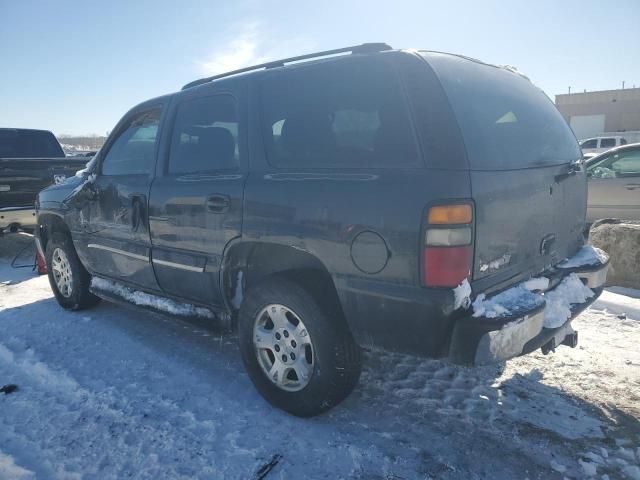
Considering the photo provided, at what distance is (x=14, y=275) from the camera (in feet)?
21.5

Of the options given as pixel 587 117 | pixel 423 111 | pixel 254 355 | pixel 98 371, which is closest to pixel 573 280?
pixel 423 111

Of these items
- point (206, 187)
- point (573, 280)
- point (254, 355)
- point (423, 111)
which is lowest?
point (254, 355)

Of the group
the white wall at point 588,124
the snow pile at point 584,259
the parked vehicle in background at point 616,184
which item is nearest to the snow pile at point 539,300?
the snow pile at point 584,259

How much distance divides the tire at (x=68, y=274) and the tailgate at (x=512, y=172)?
3828 mm

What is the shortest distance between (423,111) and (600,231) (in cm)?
413

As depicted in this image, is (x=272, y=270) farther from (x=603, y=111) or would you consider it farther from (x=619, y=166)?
(x=603, y=111)

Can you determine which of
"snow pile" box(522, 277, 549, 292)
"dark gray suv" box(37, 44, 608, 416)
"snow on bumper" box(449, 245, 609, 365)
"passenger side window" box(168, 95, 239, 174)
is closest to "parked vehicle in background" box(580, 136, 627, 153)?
"dark gray suv" box(37, 44, 608, 416)

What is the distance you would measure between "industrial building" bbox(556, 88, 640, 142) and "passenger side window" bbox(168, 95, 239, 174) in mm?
51051

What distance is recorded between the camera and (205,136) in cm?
328

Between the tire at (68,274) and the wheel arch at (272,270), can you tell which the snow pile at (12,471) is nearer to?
the wheel arch at (272,270)

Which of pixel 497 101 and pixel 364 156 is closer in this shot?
pixel 364 156

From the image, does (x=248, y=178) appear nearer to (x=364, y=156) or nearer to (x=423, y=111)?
(x=364, y=156)

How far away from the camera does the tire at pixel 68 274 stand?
15.2 ft

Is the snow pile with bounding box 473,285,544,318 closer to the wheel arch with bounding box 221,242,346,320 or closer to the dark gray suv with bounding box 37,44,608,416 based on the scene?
the dark gray suv with bounding box 37,44,608,416
